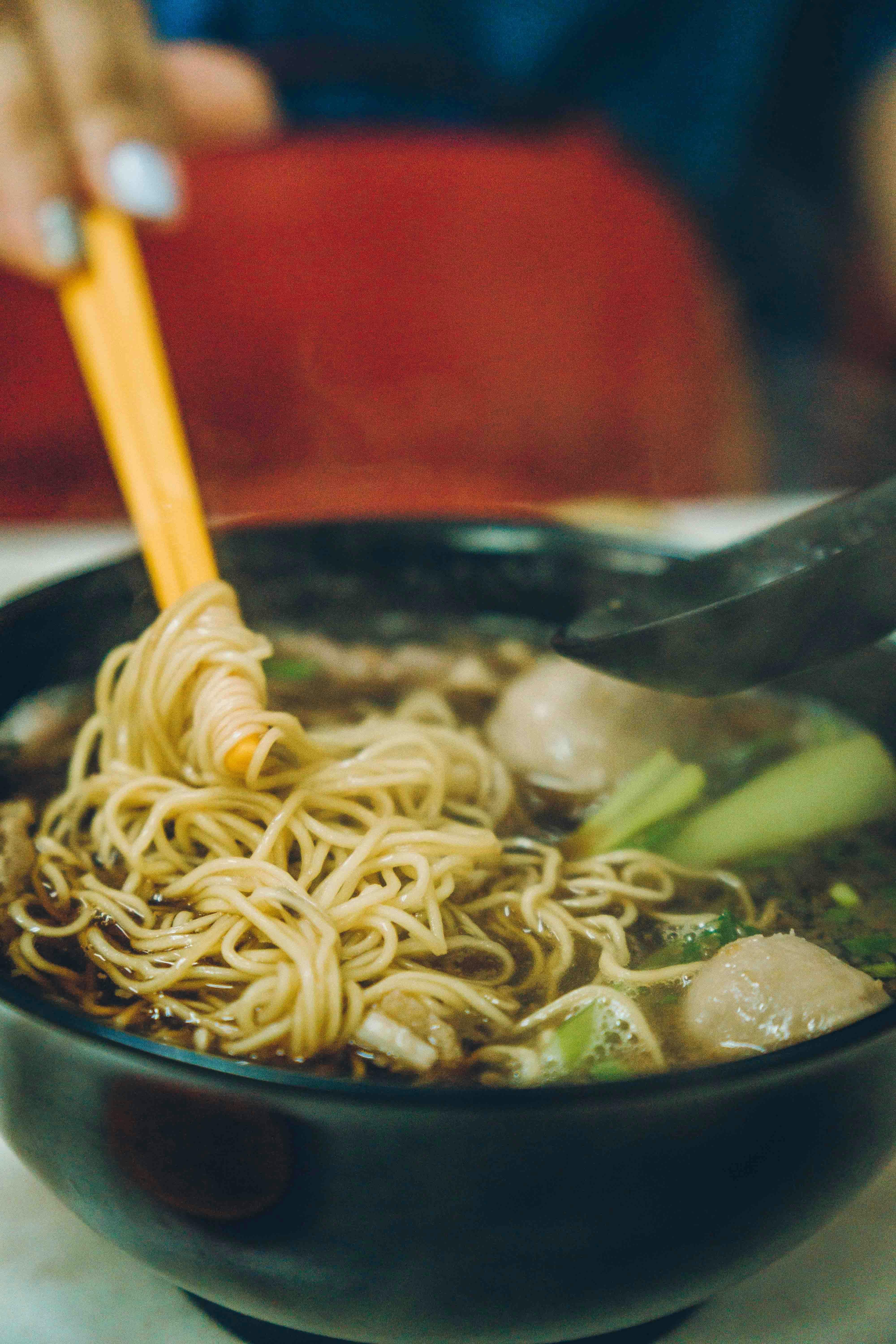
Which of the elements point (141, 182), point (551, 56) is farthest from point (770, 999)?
point (551, 56)

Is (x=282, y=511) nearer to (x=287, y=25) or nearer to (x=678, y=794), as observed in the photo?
(x=678, y=794)

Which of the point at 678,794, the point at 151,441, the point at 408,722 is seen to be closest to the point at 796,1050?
the point at 678,794

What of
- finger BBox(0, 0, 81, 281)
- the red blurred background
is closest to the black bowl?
finger BBox(0, 0, 81, 281)

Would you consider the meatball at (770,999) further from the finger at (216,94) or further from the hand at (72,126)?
the finger at (216,94)

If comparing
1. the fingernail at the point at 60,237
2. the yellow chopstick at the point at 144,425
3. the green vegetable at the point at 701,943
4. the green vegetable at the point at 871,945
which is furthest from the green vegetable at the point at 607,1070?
the fingernail at the point at 60,237

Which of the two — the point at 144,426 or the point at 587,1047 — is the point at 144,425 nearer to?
the point at 144,426

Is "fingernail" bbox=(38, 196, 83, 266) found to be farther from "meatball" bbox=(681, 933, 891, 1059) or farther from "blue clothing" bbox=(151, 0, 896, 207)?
"blue clothing" bbox=(151, 0, 896, 207)
